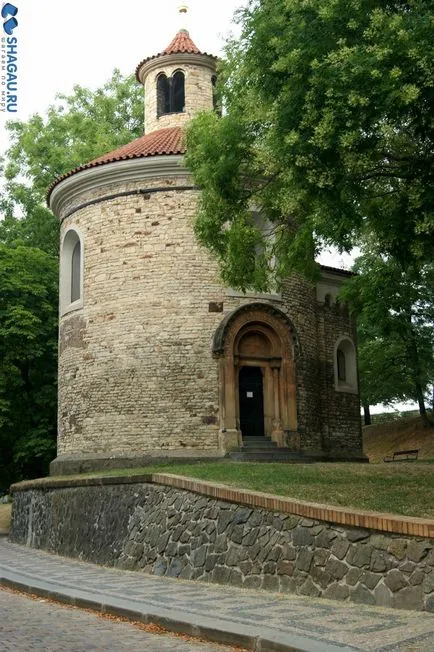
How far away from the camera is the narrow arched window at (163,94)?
25.0 m

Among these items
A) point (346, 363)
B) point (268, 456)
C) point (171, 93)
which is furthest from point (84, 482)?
point (171, 93)

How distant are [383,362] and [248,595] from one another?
1096 inches

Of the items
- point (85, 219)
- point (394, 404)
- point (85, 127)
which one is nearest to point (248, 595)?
point (85, 219)

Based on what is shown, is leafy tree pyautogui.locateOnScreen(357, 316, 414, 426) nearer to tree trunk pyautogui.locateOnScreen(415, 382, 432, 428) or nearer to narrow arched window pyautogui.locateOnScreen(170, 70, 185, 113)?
tree trunk pyautogui.locateOnScreen(415, 382, 432, 428)

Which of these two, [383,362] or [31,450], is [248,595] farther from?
[383,362]

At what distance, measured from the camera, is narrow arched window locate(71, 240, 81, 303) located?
22406 mm

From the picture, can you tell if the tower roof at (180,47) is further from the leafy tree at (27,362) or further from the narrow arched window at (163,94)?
the leafy tree at (27,362)

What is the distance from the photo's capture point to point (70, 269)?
22859mm

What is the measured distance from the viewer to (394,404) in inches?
1692

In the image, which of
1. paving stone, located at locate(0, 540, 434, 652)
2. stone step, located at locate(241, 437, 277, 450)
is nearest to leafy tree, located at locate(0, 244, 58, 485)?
stone step, located at locate(241, 437, 277, 450)

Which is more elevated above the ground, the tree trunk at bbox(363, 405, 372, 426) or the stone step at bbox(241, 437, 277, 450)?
the tree trunk at bbox(363, 405, 372, 426)

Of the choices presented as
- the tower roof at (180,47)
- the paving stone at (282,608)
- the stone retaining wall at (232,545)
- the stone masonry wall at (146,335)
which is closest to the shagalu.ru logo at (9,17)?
the tower roof at (180,47)

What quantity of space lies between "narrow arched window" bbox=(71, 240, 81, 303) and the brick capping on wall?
8807mm

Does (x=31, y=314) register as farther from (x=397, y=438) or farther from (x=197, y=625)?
(x=397, y=438)
